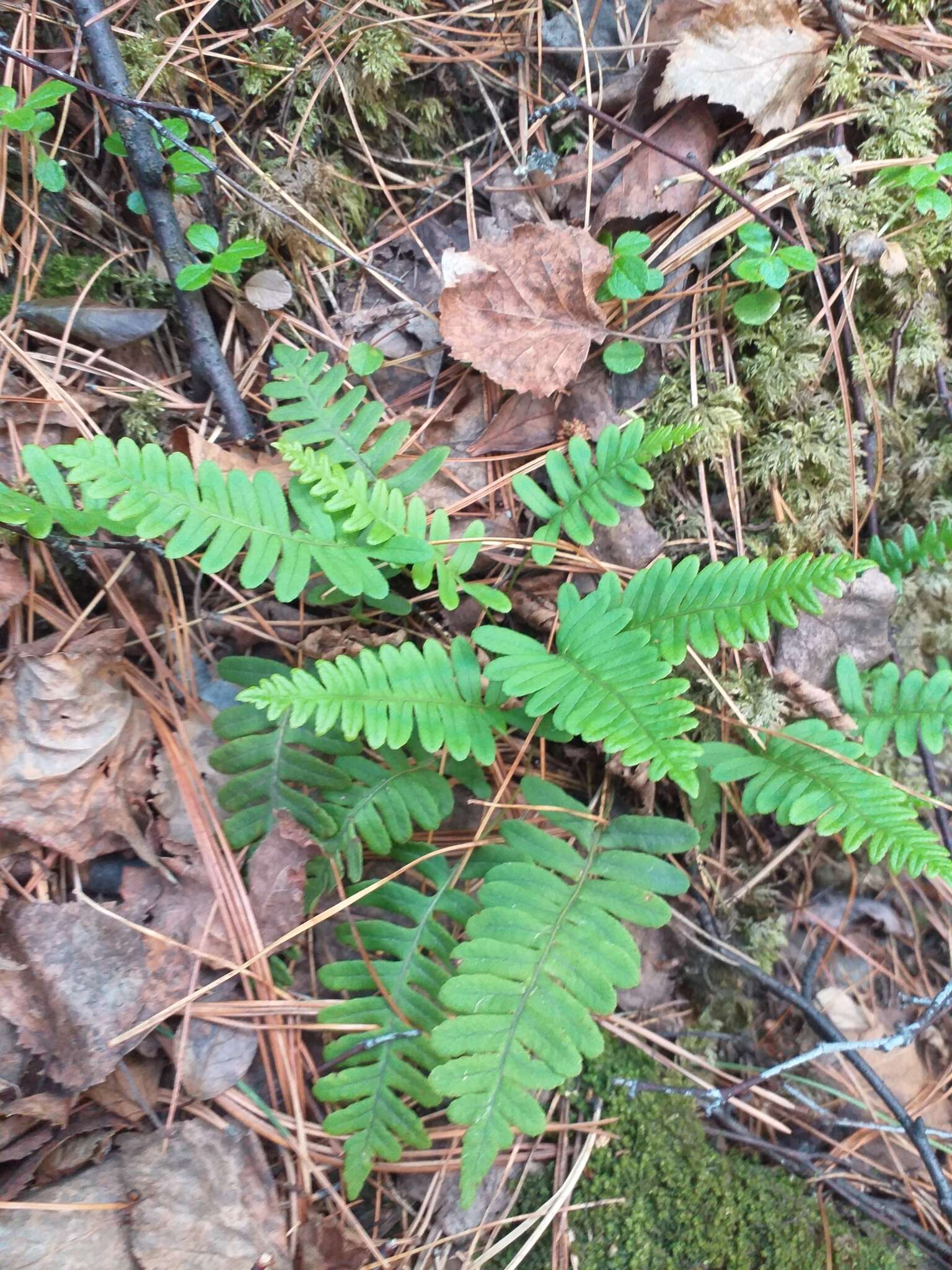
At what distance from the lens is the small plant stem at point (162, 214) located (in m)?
2.31

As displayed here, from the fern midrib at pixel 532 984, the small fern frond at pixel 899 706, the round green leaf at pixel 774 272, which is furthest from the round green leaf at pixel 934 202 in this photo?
the fern midrib at pixel 532 984

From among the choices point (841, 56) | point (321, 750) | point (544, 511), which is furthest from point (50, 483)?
point (841, 56)

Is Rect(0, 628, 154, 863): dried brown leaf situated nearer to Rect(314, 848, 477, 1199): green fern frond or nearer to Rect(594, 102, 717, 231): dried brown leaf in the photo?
Rect(314, 848, 477, 1199): green fern frond

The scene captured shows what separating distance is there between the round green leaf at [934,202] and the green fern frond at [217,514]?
75.4 inches

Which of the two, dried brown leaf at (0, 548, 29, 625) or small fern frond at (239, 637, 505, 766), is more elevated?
dried brown leaf at (0, 548, 29, 625)

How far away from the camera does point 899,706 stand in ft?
8.43

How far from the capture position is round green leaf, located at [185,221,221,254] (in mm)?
2428

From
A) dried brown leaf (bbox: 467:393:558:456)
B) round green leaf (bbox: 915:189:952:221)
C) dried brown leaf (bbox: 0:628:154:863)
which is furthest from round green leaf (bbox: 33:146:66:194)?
round green leaf (bbox: 915:189:952:221)

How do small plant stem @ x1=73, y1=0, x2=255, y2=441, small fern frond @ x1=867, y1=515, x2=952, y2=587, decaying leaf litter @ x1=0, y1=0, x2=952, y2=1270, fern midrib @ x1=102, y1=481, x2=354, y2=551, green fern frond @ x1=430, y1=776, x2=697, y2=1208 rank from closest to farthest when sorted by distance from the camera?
green fern frond @ x1=430, y1=776, x2=697, y2=1208
fern midrib @ x1=102, y1=481, x2=354, y2=551
decaying leaf litter @ x1=0, y1=0, x2=952, y2=1270
small plant stem @ x1=73, y1=0, x2=255, y2=441
small fern frond @ x1=867, y1=515, x2=952, y2=587

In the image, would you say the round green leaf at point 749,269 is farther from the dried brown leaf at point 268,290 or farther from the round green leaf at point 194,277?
the round green leaf at point 194,277

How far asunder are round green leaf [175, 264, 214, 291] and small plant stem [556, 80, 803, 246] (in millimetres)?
1247

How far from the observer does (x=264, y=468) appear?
2590 mm

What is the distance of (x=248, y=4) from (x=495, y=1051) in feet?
10.2

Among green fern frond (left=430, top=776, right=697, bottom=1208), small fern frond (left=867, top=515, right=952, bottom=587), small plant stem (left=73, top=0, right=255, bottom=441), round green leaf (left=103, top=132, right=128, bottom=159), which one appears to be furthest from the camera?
small fern frond (left=867, top=515, right=952, bottom=587)
